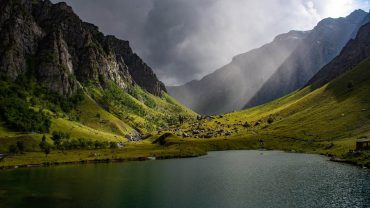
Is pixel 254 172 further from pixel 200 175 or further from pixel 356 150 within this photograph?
pixel 356 150

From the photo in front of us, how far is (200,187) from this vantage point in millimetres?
118562

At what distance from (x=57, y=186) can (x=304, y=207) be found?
87864 mm

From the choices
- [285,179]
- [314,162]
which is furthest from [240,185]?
[314,162]

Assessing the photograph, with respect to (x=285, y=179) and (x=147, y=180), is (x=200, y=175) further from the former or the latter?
(x=285, y=179)

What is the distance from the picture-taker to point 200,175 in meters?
146

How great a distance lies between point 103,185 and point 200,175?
3957 centimetres

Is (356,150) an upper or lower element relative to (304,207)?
upper

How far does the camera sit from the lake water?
9449 centimetres

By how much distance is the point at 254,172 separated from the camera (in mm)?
144875

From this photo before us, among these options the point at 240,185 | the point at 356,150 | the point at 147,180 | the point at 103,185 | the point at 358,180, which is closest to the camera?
the point at 358,180

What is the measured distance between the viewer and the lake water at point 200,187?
94.5 m

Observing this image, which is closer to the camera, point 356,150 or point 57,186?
point 57,186

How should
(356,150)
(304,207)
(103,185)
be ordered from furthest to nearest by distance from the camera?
(356,150) < (103,185) < (304,207)

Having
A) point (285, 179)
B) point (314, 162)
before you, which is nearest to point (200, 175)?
point (285, 179)
